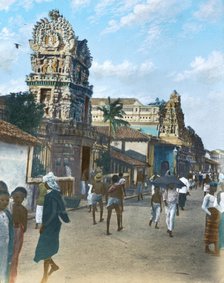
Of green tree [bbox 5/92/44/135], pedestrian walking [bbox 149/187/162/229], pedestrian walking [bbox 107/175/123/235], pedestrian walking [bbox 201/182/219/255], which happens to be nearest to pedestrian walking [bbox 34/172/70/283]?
green tree [bbox 5/92/44/135]

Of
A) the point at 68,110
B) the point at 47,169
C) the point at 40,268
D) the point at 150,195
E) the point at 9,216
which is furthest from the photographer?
the point at 150,195

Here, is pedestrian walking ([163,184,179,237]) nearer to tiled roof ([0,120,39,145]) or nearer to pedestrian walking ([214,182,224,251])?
pedestrian walking ([214,182,224,251])

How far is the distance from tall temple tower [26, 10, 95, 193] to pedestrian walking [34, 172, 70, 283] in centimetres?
97

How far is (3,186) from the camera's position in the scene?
6.00 meters

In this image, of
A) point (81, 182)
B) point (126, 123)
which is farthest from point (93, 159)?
point (126, 123)

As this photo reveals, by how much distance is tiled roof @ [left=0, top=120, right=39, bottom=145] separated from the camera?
22.0 ft

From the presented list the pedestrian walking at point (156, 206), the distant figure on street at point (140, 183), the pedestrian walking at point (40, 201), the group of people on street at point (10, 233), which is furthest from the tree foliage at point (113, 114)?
the group of people on street at point (10, 233)

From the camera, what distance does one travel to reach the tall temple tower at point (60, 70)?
674 centimetres

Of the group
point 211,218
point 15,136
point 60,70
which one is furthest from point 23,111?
point 211,218

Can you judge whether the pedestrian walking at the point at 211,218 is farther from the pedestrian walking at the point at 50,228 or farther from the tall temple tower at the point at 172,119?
the pedestrian walking at the point at 50,228

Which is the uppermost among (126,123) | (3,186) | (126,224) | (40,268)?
(126,123)

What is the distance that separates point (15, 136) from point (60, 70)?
1.22m

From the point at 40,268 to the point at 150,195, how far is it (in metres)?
2.68

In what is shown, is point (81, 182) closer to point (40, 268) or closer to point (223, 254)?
point (40, 268)
